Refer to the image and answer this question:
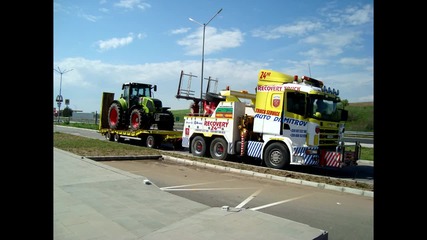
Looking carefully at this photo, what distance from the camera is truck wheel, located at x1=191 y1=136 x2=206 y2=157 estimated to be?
1531 centimetres

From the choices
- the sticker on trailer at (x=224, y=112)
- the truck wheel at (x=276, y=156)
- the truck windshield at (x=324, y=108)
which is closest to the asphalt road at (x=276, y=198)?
the truck wheel at (x=276, y=156)

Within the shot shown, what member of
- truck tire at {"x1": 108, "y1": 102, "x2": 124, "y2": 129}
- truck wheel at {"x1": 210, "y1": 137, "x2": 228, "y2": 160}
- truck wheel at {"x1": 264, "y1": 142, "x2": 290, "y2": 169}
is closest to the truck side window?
truck wheel at {"x1": 264, "y1": 142, "x2": 290, "y2": 169}

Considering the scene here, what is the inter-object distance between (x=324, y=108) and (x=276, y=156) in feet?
7.86

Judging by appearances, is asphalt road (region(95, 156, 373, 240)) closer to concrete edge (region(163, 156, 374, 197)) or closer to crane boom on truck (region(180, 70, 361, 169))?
concrete edge (region(163, 156, 374, 197))

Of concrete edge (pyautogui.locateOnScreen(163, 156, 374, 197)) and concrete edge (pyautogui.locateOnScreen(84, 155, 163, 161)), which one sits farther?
concrete edge (pyautogui.locateOnScreen(84, 155, 163, 161))

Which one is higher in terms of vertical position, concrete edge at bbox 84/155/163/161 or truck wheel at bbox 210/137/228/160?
truck wheel at bbox 210/137/228/160

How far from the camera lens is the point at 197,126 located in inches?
617

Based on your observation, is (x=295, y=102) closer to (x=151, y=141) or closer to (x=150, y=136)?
(x=151, y=141)

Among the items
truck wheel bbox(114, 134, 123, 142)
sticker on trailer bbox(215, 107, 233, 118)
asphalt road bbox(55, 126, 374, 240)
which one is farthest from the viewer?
truck wheel bbox(114, 134, 123, 142)

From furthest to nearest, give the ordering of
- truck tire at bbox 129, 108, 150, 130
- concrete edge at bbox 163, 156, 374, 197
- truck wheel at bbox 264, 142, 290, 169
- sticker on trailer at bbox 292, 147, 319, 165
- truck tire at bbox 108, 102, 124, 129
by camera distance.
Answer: truck tire at bbox 108, 102, 124, 129 < truck tire at bbox 129, 108, 150, 130 < truck wheel at bbox 264, 142, 290, 169 < sticker on trailer at bbox 292, 147, 319, 165 < concrete edge at bbox 163, 156, 374, 197

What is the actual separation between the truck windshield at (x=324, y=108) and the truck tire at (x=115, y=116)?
511 inches

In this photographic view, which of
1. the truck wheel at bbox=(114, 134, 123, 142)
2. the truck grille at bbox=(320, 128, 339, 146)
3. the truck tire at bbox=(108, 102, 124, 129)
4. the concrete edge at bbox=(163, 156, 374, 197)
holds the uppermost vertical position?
the truck tire at bbox=(108, 102, 124, 129)
